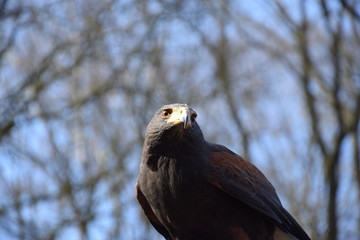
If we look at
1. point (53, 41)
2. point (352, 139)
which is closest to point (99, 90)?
point (53, 41)

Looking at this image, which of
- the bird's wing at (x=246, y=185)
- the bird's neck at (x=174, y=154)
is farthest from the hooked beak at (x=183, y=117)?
the bird's wing at (x=246, y=185)

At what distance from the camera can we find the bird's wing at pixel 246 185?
5316mm

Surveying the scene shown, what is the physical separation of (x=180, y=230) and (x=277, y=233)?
91 centimetres

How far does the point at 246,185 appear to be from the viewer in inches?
215

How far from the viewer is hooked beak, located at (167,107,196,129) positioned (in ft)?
16.3

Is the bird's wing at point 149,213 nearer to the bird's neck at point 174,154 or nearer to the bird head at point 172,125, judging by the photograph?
the bird's neck at point 174,154

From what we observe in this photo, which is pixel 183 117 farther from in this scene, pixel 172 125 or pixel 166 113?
pixel 166 113

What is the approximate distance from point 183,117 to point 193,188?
61 centimetres

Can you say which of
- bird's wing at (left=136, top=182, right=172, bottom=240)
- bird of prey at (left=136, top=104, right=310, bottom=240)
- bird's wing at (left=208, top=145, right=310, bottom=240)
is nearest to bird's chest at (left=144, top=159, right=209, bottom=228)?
bird of prey at (left=136, top=104, right=310, bottom=240)

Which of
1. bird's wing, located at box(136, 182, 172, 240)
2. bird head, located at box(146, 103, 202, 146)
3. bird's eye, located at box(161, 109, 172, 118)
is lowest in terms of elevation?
bird's wing, located at box(136, 182, 172, 240)

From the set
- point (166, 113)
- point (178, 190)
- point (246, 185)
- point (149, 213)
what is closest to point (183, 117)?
point (166, 113)

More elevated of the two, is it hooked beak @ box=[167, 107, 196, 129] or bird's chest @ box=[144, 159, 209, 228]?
hooked beak @ box=[167, 107, 196, 129]

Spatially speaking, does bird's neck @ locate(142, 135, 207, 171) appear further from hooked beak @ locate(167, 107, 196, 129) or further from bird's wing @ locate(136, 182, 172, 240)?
bird's wing @ locate(136, 182, 172, 240)

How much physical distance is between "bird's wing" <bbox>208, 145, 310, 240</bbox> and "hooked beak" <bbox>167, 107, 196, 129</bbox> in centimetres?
51
